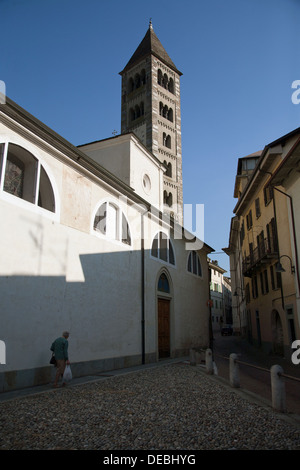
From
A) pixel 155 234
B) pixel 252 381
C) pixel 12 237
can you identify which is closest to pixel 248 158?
pixel 155 234

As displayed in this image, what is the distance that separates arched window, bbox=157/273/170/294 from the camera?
1682 centimetres

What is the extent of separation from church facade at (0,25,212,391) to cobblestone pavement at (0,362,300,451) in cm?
185

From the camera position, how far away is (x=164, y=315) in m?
17.2

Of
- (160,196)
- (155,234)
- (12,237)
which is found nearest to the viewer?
(12,237)

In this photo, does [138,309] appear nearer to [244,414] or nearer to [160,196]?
[244,414]

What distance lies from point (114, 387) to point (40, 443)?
4.35 metres

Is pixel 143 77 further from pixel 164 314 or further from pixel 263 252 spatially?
pixel 164 314

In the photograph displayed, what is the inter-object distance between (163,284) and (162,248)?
1.76m

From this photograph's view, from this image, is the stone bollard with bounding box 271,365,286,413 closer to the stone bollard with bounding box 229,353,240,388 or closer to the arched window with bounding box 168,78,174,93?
the stone bollard with bounding box 229,353,240,388

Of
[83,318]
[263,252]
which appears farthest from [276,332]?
[83,318]

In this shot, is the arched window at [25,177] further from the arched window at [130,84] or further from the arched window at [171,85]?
the arched window at [171,85]

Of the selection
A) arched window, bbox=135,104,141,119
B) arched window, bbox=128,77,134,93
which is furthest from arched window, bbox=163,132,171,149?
arched window, bbox=128,77,134,93

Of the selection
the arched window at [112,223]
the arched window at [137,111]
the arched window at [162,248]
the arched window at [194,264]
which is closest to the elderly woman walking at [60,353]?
the arched window at [112,223]
